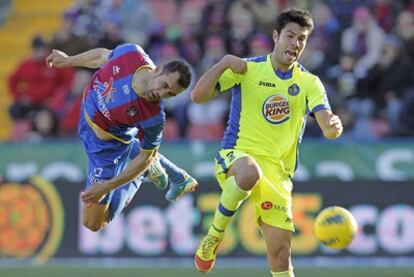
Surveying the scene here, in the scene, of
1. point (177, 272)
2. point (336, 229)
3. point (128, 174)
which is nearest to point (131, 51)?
point (128, 174)

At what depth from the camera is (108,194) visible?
11312mm

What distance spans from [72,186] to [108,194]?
4.50 metres

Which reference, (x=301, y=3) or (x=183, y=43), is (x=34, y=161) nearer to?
(x=183, y=43)

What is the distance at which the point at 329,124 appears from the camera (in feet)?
33.8

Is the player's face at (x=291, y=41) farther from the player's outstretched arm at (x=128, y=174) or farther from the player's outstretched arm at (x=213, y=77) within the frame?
the player's outstretched arm at (x=128, y=174)

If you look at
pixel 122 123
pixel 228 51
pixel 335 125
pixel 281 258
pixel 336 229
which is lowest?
pixel 281 258

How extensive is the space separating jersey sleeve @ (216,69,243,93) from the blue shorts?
124cm

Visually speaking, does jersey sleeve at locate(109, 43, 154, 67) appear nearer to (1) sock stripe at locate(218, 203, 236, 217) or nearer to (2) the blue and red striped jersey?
(2) the blue and red striped jersey

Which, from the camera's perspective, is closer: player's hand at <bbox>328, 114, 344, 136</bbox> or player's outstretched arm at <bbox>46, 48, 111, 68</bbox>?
player's hand at <bbox>328, 114, 344, 136</bbox>

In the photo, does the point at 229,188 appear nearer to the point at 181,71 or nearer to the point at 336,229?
the point at 336,229

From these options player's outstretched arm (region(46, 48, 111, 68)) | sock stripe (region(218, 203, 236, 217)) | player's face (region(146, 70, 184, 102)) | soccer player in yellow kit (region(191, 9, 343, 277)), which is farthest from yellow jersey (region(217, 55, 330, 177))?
player's outstretched arm (region(46, 48, 111, 68))

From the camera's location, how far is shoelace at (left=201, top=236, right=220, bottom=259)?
10513 millimetres

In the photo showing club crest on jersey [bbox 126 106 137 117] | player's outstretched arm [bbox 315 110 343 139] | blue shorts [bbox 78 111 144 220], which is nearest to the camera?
player's outstretched arm [bbox 315 110 343 139]

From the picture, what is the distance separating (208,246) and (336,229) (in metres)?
1.13
